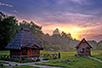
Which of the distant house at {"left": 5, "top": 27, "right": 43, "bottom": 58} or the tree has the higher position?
the tree

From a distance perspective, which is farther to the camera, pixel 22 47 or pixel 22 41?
pixel 22 41

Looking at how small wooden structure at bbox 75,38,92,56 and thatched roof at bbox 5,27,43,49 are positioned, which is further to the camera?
small wooden structure at bbox 75,38,92,56

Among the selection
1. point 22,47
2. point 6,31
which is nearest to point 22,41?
point 22,47

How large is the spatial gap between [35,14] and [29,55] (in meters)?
11.3

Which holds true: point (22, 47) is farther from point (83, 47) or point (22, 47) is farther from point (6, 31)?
point (6, 31)

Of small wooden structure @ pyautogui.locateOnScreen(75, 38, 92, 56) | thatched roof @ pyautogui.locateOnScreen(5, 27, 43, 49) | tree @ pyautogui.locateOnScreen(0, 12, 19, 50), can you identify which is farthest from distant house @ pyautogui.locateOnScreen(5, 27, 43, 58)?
tree @ pyautogui.locateOnScreen(0, 12, 19, 50)

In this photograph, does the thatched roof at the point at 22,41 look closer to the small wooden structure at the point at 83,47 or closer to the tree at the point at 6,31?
the small wooden structure at the point at 83,47

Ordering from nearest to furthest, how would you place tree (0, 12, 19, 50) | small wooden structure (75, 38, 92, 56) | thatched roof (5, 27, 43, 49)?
thatched roof (5, 27, 43, 49), small wooden structure (75, 38, 92, 56), tree (0, 12, 19, 50)

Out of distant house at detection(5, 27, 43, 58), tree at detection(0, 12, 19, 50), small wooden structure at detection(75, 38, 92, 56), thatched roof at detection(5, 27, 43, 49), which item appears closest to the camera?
distant house at detection(5, 27, 43, 58)

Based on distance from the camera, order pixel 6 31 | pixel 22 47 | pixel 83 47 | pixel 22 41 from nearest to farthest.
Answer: pixel 22 47 → pixel 22 41 → pixel 83 47 → pixel 6 31

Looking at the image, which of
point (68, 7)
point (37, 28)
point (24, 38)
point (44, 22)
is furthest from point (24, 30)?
point (37, 28)

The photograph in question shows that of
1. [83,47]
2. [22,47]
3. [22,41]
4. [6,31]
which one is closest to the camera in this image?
[22,47]

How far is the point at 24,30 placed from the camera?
28.1 m

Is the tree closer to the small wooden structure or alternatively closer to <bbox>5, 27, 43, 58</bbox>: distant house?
<bbox>5, 27, 43, 58</bbox>: distant house
